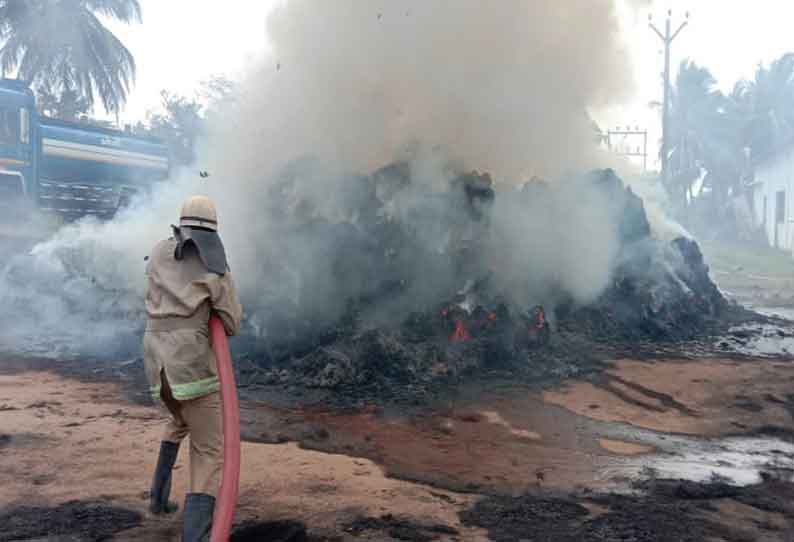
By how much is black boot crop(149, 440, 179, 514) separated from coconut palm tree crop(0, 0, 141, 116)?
2525 centimetres

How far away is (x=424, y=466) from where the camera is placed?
5113 mm

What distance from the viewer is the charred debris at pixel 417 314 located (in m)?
8.16

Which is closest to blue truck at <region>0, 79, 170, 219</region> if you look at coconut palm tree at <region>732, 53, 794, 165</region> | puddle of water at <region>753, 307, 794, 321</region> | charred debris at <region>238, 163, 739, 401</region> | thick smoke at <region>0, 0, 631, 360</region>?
thick smoke at <region>0, 0, 631, 360</region>

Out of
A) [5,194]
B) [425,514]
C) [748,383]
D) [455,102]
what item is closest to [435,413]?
[425,514]

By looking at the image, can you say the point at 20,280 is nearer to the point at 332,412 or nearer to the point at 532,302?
the point at 332,412

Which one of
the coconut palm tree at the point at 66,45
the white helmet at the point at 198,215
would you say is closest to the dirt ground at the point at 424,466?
the white helmet at the point at 198,215

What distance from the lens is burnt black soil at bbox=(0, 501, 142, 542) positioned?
3627 mm

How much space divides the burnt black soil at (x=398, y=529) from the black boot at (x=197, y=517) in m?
0.87

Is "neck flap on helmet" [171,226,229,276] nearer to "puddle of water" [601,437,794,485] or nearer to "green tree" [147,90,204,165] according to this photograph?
"puddle of water" [601,437,794,485]

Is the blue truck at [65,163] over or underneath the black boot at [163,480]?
over

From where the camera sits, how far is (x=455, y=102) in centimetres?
1176

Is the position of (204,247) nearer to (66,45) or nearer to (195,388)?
(195,388)

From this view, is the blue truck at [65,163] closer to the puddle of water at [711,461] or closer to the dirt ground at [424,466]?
the dirt ground at [424,466]

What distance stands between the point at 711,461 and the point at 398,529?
3078 mm
